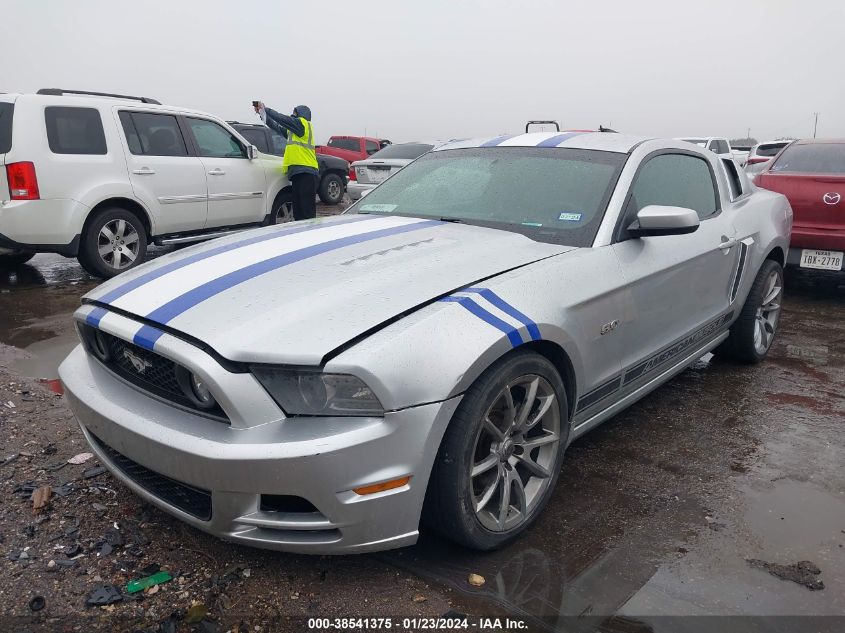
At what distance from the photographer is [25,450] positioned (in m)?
→ 3.08

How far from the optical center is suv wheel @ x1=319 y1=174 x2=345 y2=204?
13.7 meters

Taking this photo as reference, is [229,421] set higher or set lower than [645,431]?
higher

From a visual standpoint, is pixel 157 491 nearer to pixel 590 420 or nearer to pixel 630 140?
pixel 590 420

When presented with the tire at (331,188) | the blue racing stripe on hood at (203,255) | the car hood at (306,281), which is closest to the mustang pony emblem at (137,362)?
the car hood at (306,281)

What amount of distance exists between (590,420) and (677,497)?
0.49 meters

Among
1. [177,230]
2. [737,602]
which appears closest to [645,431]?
[737,602]

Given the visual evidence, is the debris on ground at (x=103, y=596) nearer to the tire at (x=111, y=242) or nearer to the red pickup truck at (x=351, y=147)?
the tire at (x=111, y=242)

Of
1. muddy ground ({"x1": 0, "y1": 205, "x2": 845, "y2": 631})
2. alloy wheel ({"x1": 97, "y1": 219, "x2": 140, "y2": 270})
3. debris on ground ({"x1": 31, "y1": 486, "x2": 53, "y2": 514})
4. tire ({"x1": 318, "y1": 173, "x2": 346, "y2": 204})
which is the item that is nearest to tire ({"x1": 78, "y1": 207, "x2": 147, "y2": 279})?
alloy wheel ({"x1": 97, "y1": 219, "x2": 140, "y2": 270})

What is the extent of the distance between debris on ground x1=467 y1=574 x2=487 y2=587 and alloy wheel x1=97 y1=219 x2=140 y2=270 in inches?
220

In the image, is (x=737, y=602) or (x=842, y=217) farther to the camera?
(x=842, y=217)

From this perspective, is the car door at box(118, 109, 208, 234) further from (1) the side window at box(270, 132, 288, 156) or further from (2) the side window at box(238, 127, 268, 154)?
(1) the side window at box(270, 132, 288, 156)

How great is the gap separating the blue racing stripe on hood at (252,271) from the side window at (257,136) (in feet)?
33.5

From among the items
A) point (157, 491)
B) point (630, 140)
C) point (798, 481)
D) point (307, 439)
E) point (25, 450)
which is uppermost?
point (630, 140)

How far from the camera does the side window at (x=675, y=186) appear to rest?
319cm
